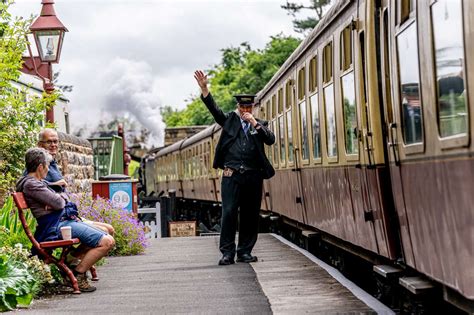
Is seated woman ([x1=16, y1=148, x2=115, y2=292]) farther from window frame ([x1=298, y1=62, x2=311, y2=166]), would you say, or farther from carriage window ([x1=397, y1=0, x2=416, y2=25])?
window frame ([x1=298, y1=62, x2=311, y2=166])

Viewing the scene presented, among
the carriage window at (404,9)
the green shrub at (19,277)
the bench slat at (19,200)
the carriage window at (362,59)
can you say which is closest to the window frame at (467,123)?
the carriage window at (404,9)

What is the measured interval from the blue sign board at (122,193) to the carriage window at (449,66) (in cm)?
1339

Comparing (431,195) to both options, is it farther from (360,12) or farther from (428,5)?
(360,12)

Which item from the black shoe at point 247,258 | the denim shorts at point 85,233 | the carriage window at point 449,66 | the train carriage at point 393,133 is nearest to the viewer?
the carriage window at point 449,66

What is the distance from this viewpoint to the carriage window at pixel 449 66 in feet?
19.0

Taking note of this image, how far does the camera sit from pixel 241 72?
8762 cm

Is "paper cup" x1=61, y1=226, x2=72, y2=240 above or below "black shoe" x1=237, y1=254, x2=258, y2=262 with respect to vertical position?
above

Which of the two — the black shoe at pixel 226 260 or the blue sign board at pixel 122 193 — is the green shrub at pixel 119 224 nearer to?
the black shoe at pixel 226 260

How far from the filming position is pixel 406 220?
24.9ft

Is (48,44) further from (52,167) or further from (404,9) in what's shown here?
(404,9)

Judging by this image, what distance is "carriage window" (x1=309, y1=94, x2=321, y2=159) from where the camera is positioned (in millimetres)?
12266

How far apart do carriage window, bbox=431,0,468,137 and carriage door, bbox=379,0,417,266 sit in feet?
2.89

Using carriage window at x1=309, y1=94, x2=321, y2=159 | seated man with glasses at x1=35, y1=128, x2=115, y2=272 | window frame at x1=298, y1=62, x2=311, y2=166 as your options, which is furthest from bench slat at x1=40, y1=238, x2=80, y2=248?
window frame at x1=298, y1=62, x2=311, y2=166

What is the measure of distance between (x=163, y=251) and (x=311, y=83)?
13.1 feet
